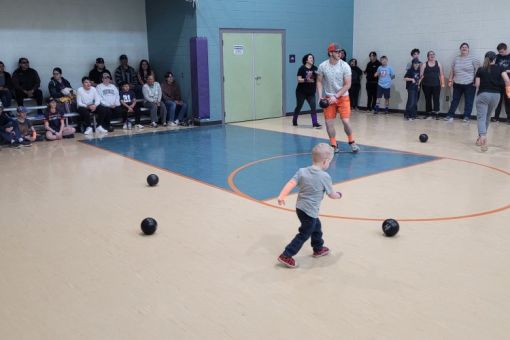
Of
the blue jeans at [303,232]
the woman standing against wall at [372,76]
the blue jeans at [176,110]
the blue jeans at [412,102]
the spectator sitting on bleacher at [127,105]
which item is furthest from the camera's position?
the woman standing against wall at [372,76]

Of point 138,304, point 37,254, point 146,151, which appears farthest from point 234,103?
point 138,304

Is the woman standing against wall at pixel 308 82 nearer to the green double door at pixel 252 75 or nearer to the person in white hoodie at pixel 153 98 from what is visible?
the green double door at pixel 252 75

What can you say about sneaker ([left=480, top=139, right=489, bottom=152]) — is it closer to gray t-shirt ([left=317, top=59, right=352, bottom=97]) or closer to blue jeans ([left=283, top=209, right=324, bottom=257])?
gray t-shirt ([left=317, top=59, right=352, bottom=97])

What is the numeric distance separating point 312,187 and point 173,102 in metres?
9.30

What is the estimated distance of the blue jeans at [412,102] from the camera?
13289mm

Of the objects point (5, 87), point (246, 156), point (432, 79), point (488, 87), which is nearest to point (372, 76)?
point (432, 79)

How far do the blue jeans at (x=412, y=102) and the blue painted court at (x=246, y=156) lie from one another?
173 inches

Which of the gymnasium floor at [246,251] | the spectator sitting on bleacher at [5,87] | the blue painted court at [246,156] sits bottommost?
the gymnasium floor at [246,251]

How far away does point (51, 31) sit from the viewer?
12125 mm

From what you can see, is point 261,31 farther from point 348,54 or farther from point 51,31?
point 51,31

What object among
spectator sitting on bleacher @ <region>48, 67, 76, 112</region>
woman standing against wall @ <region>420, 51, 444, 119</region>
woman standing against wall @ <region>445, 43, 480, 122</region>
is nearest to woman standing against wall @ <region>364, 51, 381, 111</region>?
woman standing against wall @ <region>420, 51, 444, 119</region>

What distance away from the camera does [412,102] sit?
13.3 metres

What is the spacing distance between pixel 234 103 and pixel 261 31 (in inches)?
80.8

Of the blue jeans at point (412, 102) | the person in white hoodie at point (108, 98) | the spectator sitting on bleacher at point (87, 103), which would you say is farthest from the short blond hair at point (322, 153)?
the blue jeans at point (412, 102)
